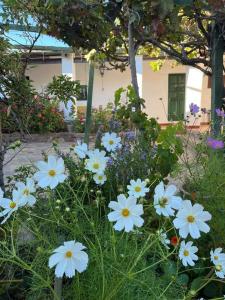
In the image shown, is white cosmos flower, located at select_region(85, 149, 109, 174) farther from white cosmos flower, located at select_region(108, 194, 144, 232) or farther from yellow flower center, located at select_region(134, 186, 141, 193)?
white cosmos flower, located at select_region(108, 194, 144, 232)

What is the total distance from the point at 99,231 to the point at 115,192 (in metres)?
0.68

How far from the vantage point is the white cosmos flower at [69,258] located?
108cm

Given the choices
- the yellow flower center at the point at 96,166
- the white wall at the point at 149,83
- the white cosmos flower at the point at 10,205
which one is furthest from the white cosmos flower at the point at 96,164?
the white wall at the point at 149,83

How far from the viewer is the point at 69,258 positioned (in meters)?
1.09

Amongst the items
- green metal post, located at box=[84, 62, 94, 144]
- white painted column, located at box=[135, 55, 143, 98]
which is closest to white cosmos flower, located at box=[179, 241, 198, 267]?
green metal post, located at box=[84, 62, 94, 144]

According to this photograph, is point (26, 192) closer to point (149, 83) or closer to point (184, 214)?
point (184, 214)

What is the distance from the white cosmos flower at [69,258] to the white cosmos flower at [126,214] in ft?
0.54

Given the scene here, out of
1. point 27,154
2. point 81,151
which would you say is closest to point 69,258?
point 81,151

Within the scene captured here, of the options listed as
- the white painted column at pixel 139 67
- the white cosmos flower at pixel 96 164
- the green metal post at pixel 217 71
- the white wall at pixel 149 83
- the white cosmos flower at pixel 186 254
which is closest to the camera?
the white cosmos flower at pixel 186 254

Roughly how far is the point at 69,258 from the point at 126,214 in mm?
227

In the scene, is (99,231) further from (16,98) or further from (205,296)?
(16,98)

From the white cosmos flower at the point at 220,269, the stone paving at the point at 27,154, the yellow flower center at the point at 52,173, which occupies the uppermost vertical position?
the yellow flower center at the point at 52,173

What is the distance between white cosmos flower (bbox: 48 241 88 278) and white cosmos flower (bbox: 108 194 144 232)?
0.16 meters

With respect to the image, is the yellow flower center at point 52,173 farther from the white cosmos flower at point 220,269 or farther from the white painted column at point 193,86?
the white painted column at point 193,86
